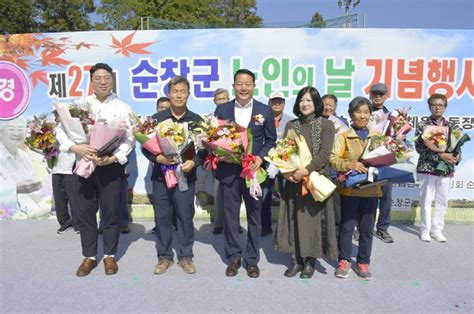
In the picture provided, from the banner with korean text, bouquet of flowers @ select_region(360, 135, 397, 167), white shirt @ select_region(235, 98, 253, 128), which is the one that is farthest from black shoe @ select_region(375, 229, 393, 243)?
white shirt @ select_region(235, 98, 253, 128)

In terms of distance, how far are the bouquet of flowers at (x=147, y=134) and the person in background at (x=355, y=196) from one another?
1.43 m

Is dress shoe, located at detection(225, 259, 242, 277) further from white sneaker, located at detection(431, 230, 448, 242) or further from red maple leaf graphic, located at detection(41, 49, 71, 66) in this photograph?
red maple leaf graphic, located at detection(41, 49, 71, 66)

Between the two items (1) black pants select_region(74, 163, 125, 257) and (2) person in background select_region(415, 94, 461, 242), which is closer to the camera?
(1) black pants select_region(74, 163, 125, 257)

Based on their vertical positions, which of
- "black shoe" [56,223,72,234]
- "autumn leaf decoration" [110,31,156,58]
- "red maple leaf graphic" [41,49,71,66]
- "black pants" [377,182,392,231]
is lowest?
"black shoe" [56,223,72,234]

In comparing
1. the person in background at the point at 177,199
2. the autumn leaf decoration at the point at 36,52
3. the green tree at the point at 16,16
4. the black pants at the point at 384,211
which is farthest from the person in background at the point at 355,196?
the green tree at the point at 16,16

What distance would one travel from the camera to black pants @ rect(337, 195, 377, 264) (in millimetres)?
2873

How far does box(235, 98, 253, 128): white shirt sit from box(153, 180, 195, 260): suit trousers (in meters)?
0.69

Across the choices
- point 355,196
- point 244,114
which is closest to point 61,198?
point 244,114

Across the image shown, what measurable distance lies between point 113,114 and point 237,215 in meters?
1.36

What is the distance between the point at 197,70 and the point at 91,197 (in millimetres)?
2283

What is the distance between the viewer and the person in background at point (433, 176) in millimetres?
3604

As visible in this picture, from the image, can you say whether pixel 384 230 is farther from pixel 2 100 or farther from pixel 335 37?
pixel 2 100

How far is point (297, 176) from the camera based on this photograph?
2.67 metres

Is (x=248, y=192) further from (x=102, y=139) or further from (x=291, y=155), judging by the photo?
(x=102, y=139)
